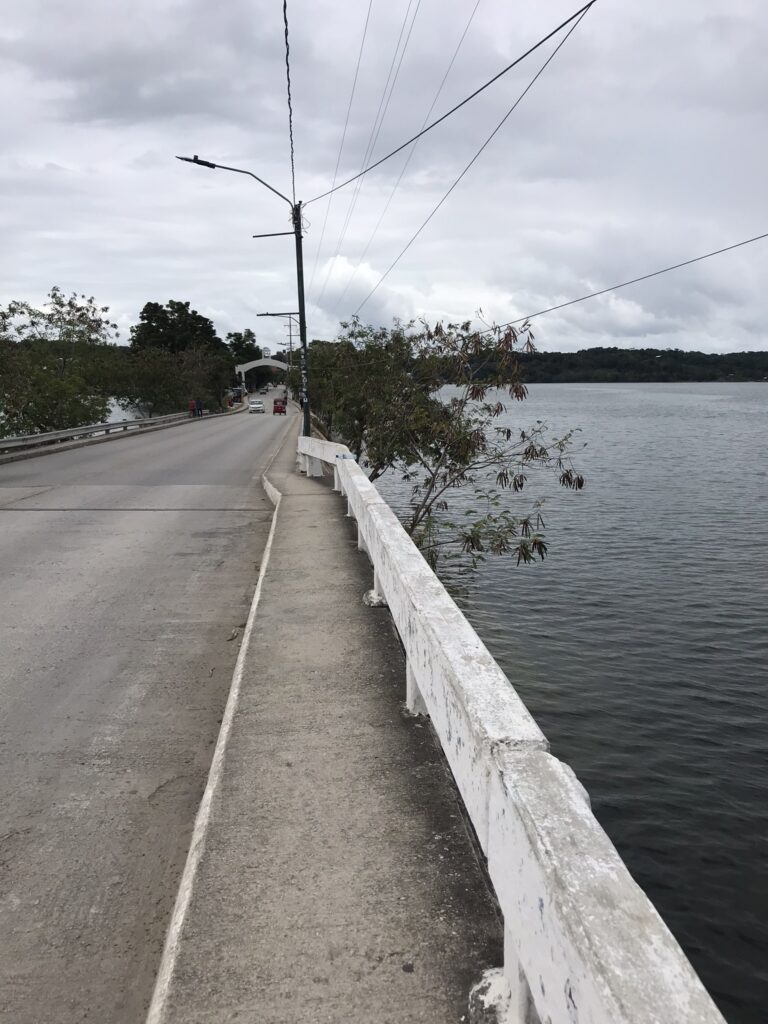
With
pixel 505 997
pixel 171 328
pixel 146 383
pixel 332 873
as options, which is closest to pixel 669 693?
pixel 332 873

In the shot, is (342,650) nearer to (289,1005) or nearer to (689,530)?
(289,1005)

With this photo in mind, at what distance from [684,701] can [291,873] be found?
7.82m

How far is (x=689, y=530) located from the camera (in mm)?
21547

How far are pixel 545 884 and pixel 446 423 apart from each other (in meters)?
14.3

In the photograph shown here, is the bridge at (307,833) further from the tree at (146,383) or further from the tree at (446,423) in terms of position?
the tree at (146,383)

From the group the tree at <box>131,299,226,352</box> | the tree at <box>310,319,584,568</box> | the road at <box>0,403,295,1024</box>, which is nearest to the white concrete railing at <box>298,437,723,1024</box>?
the road at <box>0,403,295,1024</box>

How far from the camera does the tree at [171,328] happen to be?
118 metres

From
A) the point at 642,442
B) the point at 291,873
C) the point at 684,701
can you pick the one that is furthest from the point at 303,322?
the point at 642,442

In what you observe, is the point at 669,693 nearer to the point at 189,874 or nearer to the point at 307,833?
the point at 307,833

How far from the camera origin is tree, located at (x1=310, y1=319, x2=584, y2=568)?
579 inches

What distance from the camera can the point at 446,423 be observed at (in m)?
16.1

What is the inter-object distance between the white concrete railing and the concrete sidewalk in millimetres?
319

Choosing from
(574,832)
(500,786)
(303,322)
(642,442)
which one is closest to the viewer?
(574,832)

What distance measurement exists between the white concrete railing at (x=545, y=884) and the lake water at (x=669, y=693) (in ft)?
11.5
